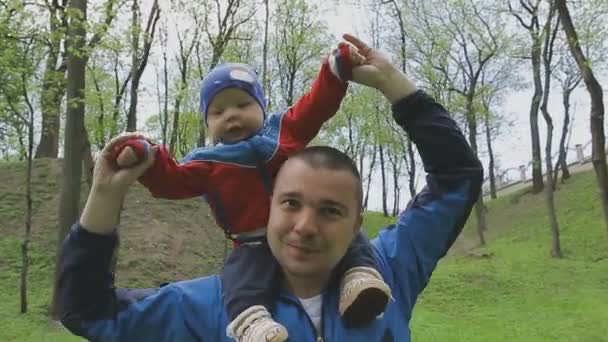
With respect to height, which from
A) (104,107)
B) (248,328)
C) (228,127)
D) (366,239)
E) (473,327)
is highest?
(104,107)

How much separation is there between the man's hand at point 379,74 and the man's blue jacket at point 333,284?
0.04 meters

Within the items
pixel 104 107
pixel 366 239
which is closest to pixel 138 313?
pixel 366 239

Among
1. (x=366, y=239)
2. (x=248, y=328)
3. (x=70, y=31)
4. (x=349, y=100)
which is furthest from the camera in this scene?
(x=349, y=100)

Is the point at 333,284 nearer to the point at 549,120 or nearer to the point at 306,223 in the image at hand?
the point at 306,223

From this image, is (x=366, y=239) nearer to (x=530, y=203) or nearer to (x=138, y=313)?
(x=138, y=313)

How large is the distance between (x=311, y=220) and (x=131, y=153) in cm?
51

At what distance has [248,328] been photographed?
1.79 m

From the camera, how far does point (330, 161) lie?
6.37ft

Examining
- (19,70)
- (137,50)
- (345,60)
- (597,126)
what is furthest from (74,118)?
(345,60)

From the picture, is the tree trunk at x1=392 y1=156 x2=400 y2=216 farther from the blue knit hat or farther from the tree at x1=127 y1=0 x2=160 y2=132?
the blue knit hat

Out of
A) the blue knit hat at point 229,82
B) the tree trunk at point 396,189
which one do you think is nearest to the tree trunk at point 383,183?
the tree trunk at point 396,189

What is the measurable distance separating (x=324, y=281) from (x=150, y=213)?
17293mm

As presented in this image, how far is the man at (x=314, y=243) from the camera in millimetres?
1758

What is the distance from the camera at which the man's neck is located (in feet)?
6.47
